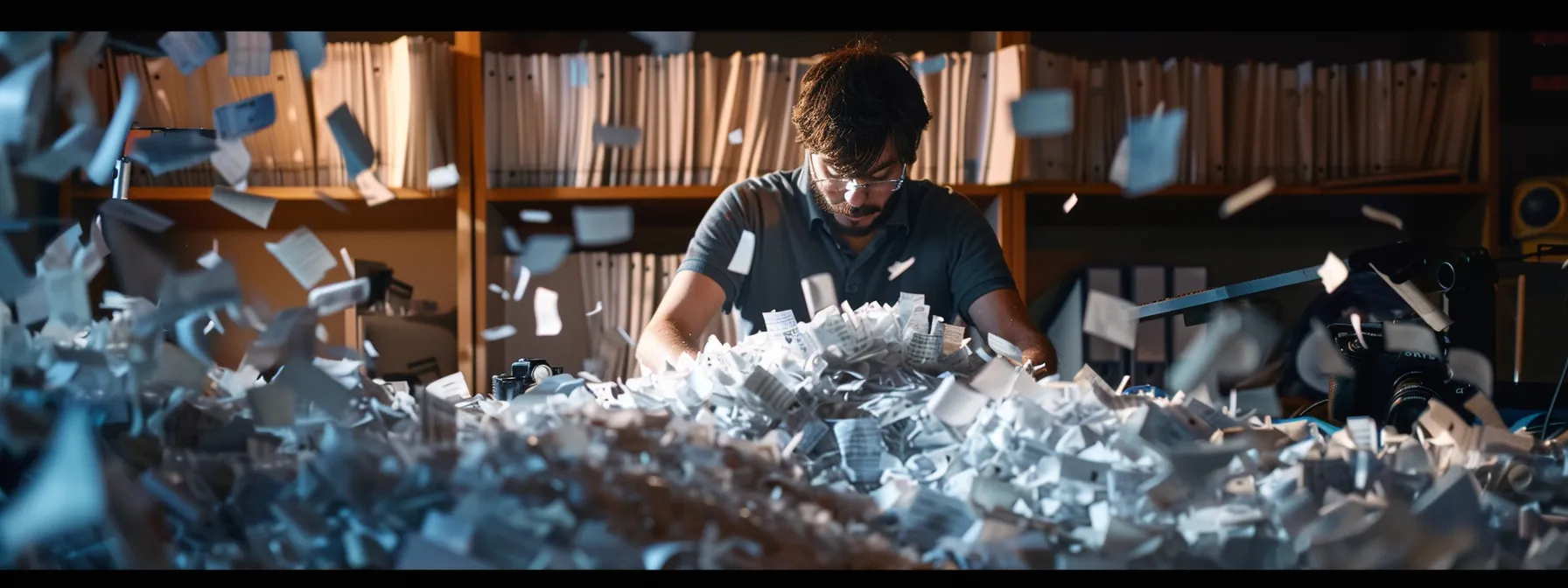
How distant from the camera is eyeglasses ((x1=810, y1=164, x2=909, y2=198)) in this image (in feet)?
5.05

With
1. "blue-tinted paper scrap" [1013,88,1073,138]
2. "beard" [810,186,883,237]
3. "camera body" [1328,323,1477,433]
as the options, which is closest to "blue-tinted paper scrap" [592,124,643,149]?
"beard" [810,186,883,237]

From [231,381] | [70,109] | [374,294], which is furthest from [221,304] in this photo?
[374,294]

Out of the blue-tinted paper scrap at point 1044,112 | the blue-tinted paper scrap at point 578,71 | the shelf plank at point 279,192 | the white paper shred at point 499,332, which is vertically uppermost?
the blue-tinted paper scrap at point 578,71

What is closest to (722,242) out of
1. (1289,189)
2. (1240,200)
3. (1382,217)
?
(1240,200)

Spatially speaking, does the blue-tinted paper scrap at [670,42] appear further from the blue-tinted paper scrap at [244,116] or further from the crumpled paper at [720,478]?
the crumpled paper at [720,478]

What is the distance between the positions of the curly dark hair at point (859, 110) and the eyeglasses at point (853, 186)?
6 cm

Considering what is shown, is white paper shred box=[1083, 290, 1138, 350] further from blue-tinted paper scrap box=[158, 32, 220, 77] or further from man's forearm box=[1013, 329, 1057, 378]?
blue-tinted paper scrap box=[158, 32, 220, 77]

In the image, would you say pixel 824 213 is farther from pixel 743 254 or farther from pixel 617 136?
pixel 617 136

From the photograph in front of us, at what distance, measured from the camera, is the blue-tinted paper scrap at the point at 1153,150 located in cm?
108

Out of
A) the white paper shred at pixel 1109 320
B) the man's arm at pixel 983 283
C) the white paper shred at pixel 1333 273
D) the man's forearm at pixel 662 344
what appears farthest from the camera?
the white paper shred at pixel 1109 320

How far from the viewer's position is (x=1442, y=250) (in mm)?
1133

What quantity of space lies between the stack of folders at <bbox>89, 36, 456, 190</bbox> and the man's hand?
1.11 meters

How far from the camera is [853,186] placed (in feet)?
5.07

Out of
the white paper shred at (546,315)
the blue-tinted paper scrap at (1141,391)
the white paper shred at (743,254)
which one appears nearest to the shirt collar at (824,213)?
the white paper shred at (743,254)
